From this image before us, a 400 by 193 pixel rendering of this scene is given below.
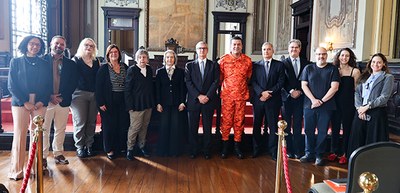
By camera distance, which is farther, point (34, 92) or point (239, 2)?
point (239, 2)

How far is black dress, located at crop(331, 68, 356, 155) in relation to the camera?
14.1 feet

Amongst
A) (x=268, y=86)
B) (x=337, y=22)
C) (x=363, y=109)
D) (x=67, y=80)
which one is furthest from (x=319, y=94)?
(x=337, y=22)

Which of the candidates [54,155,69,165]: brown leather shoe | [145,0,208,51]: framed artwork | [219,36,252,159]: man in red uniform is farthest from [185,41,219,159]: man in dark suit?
[145,0,208,51]: framed artwork

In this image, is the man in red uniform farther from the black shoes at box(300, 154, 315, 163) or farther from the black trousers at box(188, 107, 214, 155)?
the black shoes at box(300, 154, 315, 163)

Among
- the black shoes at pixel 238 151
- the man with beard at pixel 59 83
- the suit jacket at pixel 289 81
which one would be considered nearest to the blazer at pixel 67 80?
the man with beard at pixel 59 83

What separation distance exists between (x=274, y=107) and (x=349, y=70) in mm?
1023

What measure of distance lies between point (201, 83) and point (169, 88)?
1.34 feet

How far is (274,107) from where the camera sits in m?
4.44

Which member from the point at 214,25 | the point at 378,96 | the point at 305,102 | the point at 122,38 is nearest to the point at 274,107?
the point at 305,102

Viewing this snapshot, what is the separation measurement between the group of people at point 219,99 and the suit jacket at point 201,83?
0.01 m

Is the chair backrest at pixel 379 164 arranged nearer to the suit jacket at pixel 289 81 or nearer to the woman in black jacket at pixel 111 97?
the suit jacket at pixel 289 81

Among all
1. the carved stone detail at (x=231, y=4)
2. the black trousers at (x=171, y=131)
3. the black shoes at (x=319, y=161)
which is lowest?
the black shoes at (x=319, y=161)

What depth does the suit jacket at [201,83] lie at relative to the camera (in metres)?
4.38

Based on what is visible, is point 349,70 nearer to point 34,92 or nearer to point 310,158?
point 310,158
